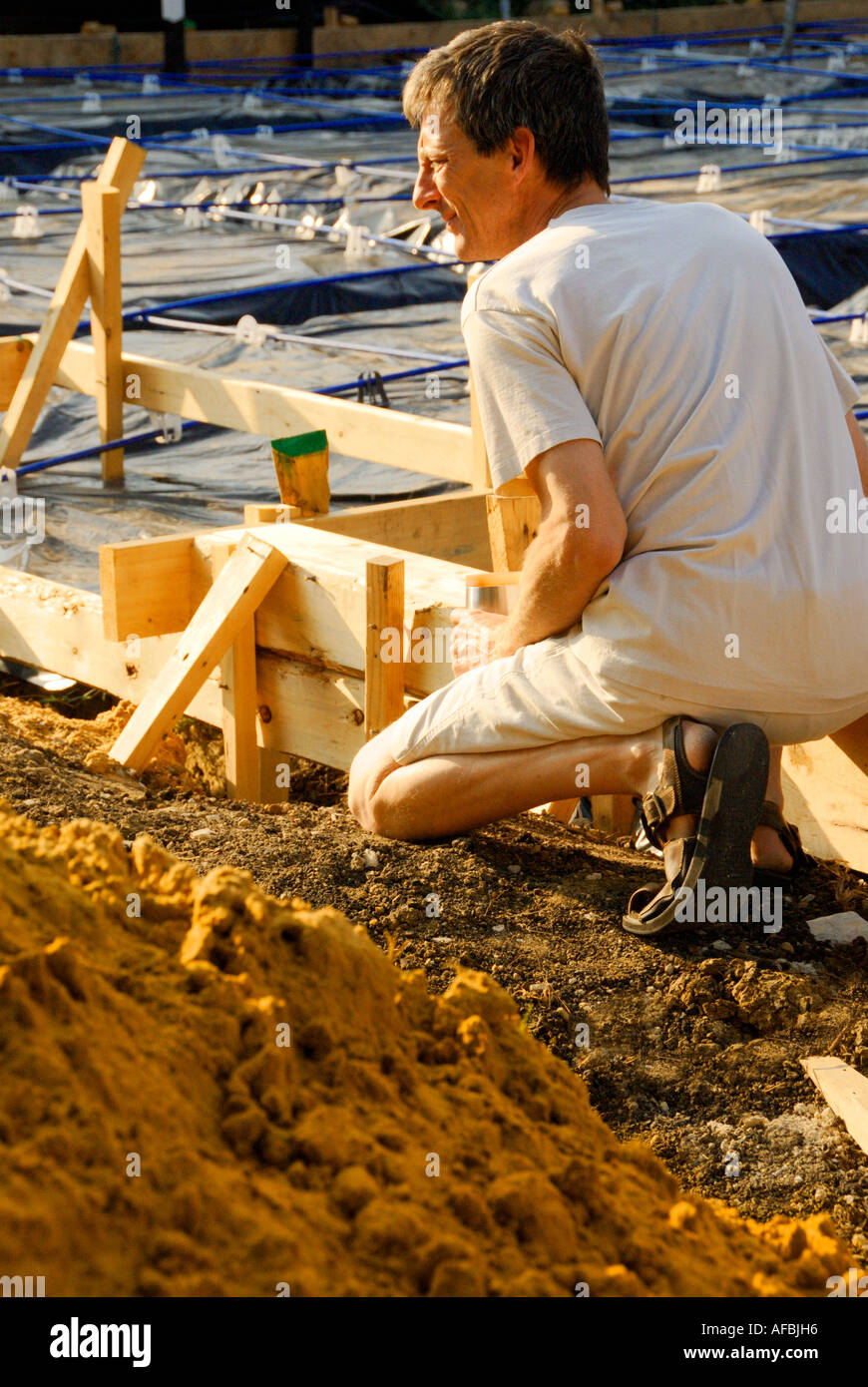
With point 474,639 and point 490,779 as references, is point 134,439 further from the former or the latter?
point 490,779

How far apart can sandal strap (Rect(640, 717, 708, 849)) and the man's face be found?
0.93 m

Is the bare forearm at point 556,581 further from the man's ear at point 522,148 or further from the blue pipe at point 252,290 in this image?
the blue pipe at point 252,290

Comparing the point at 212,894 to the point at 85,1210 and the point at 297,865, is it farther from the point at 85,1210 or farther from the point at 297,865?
the point at 297,865

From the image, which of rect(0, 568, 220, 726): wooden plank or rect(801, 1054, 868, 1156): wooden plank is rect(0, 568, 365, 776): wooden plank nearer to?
rect(0, 568, 220, 726): wooden plank

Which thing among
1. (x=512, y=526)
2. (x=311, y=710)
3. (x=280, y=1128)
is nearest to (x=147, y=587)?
(x=311, y=710)

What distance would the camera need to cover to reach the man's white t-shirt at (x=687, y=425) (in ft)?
7.62

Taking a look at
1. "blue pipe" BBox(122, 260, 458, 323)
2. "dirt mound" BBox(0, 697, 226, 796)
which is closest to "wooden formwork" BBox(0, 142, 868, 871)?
"dirt mound" BBox(0, 697, 226, 796)

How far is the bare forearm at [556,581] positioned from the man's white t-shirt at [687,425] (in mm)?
51

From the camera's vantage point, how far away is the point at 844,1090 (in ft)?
6.95

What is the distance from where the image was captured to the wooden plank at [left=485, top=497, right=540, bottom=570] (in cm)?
334

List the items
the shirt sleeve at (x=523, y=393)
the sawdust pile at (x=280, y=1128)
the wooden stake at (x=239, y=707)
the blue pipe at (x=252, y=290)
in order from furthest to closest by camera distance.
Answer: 1. the blue pipe at (x=252, y=290)
2. the wooden stake at (x=239, y=707)
3. the shirt sleeve at (x=523, y=393)
4. the sawdust pile at (x=280, y=1128)

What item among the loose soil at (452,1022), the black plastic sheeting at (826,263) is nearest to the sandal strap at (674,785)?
the loose soil at (452,1022)

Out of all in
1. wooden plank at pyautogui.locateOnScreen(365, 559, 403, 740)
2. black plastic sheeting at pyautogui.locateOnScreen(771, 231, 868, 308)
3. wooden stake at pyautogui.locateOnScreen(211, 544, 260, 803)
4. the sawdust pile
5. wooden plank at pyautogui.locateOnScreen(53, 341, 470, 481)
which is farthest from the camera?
black plastic sheeting at pyautogui.locateOnScreen(771, 231, 868, 308)
